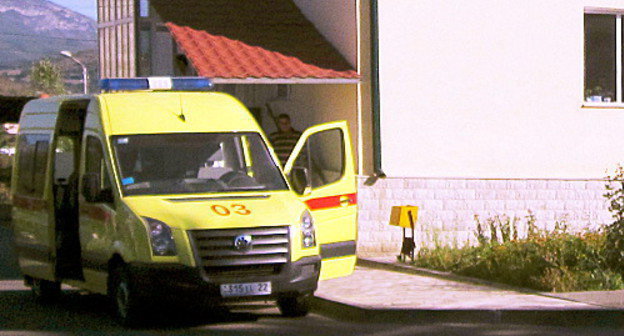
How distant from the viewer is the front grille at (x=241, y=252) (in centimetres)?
1304

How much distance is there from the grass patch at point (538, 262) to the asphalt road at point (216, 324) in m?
2.07

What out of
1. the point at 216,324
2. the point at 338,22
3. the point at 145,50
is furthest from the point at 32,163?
the point at 145,50

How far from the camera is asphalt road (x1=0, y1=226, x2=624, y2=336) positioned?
506 inches

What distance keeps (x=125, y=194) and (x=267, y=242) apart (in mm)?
1494

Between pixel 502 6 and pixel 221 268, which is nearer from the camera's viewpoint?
pixel 221 268

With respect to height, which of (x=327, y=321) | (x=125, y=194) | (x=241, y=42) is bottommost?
(x=327, y=321)

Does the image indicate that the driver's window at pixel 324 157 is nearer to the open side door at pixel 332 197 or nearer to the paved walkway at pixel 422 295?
the open side door at pixel 332 197

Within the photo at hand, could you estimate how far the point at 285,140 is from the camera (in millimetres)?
21234

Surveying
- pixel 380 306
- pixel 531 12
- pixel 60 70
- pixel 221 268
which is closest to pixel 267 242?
pixel 221 268

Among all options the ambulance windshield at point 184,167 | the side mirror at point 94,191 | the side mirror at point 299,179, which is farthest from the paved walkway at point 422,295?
the side mirror at point 94,191

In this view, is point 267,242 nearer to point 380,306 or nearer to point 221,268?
point 221,268

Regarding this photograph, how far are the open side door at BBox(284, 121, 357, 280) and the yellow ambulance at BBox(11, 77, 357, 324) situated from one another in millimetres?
13

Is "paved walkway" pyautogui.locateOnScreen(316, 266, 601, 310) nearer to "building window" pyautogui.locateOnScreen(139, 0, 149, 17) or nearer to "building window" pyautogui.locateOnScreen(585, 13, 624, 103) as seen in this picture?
"building window" pyautogui.locateOnScreen(585, 13, 624, 103)

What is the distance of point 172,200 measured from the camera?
44.7ft
